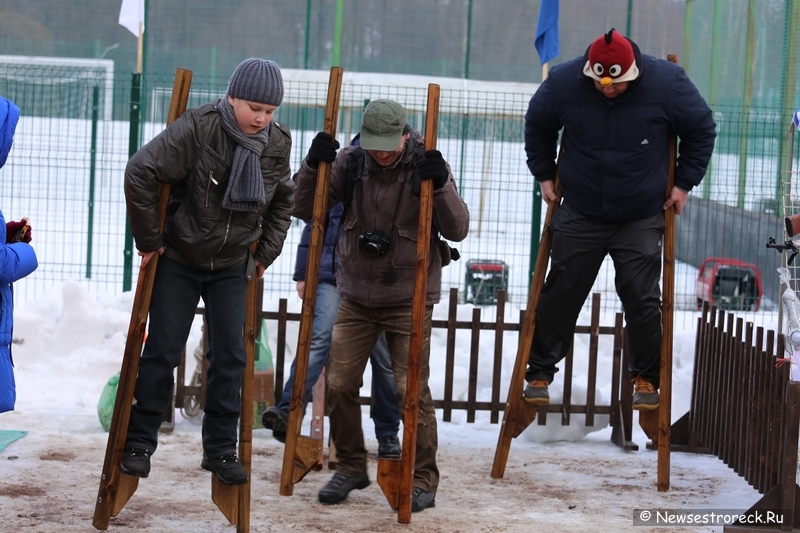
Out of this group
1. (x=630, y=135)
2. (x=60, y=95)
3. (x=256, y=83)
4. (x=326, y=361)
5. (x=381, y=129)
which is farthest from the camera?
(x=60, y=95)

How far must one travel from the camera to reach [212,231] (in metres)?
4.61

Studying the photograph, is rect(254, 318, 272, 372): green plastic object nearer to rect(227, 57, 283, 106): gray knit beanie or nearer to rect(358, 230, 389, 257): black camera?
rect(358, 230, 389, 257): black camera

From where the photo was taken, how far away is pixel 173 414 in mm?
7109

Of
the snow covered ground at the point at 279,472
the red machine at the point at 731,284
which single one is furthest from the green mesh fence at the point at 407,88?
the snow covered ground at the point at 279,472

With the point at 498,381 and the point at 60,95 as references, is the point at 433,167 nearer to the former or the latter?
→ the point at 498,381

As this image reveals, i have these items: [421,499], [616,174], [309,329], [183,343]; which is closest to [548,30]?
[616,174]

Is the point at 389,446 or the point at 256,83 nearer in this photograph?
the point at 256,83

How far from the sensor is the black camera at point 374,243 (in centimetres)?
534

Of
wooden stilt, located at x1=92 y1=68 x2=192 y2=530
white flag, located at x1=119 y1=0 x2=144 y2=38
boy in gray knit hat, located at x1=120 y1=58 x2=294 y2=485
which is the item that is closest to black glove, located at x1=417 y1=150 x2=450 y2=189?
boy in gray knit hat, located at x1=120 y1=58 x2=294 y2=485

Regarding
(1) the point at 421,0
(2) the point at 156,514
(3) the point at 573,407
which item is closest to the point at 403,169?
(2) the point at 156,514

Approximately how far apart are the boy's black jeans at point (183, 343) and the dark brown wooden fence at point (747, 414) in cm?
252

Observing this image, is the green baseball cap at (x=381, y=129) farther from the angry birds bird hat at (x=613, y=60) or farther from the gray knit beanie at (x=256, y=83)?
the angry birds bird hat at (x=613, y=60)

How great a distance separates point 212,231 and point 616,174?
7.90ft

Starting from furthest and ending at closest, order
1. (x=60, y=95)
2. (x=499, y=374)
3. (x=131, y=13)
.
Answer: (x=60, y=95) < (x=131, y=13) < (x=499, y=374)
